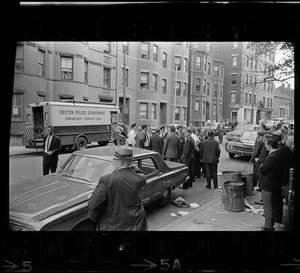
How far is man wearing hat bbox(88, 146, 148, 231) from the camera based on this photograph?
289 centimetres

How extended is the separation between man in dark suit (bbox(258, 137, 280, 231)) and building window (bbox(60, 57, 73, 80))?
334 cm

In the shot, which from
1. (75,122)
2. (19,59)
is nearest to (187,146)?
(75,122)

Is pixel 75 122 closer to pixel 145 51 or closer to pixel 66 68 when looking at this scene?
pixel 66 68

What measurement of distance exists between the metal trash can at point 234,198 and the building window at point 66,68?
3.52 meters

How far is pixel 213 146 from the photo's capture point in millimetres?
6172

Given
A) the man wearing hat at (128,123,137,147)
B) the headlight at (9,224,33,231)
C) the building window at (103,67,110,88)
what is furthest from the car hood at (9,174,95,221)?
the building window at (103,67,110,88)

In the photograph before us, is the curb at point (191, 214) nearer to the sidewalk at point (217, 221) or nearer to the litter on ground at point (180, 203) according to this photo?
the sidewalk at point (217, 221)

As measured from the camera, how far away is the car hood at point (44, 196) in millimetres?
3215

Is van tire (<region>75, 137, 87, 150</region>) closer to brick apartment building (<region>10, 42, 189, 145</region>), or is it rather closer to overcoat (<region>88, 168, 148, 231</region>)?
brick apartment building (<region>10, 42, 189, 145</region>)

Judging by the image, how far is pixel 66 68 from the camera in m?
3.95
